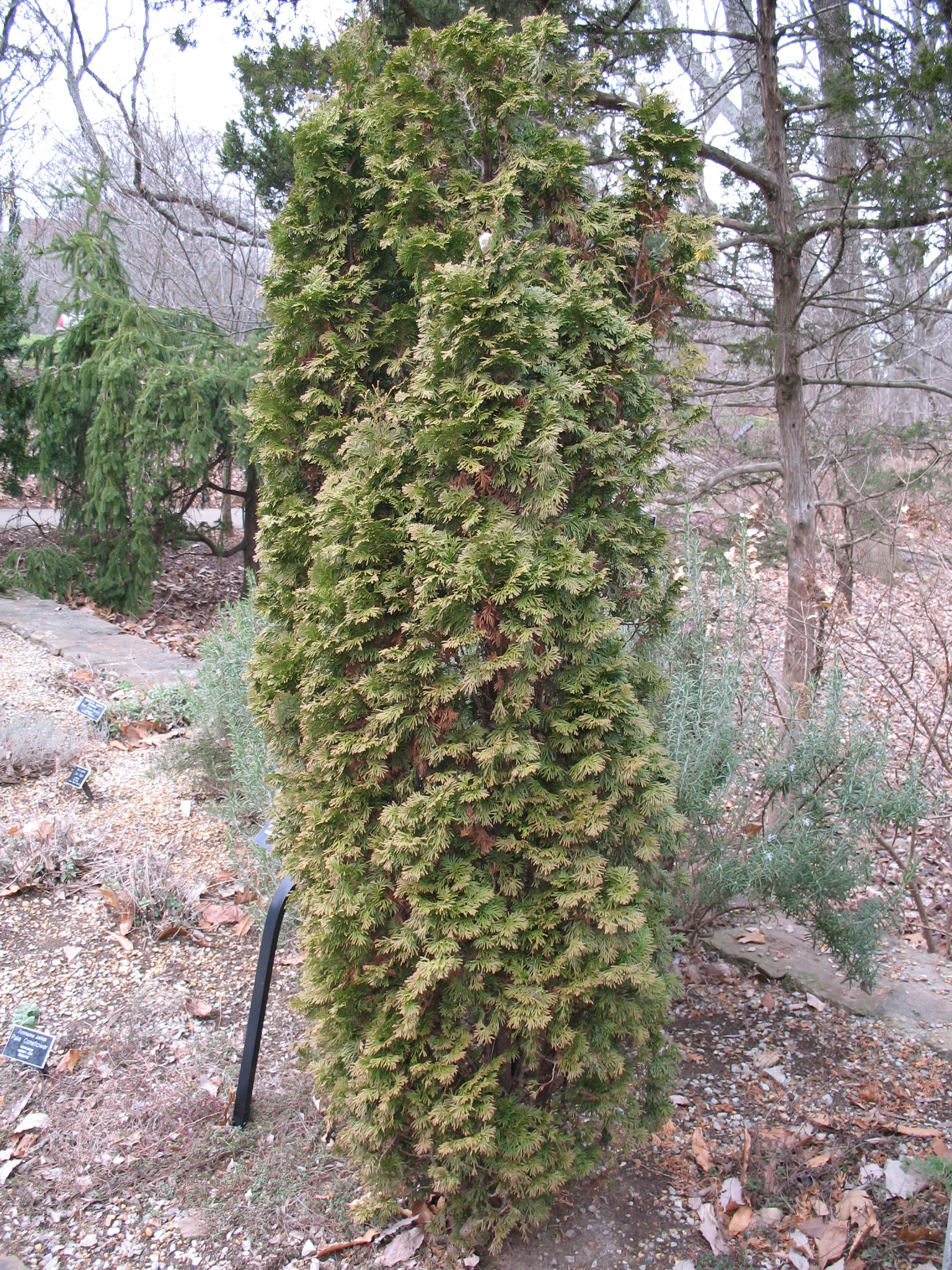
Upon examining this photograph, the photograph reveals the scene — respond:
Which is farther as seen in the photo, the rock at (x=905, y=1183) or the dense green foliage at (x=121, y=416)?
the dense green foliage at (x=121, y=416)

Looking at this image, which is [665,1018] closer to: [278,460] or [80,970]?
[278,460]

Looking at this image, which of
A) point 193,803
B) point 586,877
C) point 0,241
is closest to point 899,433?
point 193,803

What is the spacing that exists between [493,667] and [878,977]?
231 centimetres

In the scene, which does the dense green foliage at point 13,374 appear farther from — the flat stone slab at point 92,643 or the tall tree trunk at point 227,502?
the tall tree trunk at point 227,502

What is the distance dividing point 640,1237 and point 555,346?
2.04m

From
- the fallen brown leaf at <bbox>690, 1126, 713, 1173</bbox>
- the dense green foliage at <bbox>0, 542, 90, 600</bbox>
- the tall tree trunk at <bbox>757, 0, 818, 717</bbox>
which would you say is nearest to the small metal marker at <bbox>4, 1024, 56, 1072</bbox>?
the fallen brown leaf at <bbox>690, 1126, 713, 1173</bbox>

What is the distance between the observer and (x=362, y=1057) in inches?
77.5

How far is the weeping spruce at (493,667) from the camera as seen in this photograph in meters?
1.85

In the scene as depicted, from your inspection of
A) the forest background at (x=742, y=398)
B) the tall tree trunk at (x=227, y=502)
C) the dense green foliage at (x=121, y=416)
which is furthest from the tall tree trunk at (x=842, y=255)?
the tall tree trunk at (x=227, y=502)

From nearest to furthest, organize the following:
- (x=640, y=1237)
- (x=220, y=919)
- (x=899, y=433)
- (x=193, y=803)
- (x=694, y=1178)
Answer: (x=640, y=1237)
(x=694, y=1178)
(x=220, y=919)
(x=193, y=803)
(x=899, y=433)

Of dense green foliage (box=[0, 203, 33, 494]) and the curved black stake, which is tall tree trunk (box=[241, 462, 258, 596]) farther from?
the curved black stake

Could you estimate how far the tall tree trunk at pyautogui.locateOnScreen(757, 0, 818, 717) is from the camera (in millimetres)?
5043

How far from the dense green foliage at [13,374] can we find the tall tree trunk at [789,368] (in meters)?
6.68

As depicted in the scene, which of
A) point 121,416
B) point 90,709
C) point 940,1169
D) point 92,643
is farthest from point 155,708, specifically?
point 940,1169
